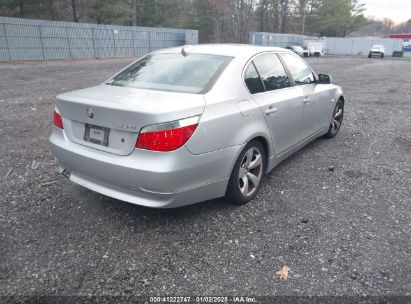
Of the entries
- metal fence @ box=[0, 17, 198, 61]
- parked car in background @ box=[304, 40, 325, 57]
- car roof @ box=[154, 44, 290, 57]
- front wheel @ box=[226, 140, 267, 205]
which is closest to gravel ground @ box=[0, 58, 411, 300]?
front wheel @ box=[226, 140, 267, 205]

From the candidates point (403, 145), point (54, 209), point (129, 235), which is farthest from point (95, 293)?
point (403, 145)

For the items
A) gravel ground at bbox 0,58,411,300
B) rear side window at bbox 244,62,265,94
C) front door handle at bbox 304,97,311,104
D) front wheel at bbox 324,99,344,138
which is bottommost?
gravel ground at bbox 0,58,411,300

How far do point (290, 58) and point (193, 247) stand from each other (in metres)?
3.00

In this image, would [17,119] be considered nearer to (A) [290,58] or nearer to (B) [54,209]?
(B) [54,209]

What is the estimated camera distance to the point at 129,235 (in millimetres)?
3082

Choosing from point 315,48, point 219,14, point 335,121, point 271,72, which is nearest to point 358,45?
point 315,48

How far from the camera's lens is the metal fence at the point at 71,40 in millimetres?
22656

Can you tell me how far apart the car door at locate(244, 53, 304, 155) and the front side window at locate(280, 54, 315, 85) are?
0.18 m

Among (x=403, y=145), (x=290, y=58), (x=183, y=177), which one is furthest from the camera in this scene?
(x=403, y=145)

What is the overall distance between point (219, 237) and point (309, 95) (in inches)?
99.6

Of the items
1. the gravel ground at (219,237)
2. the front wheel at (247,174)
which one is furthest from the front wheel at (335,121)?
the front wheel at (247,174)

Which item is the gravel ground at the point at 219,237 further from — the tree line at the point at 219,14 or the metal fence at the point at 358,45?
the metal fence at the point at 358,45

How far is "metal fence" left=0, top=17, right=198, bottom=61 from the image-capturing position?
74.3 ft

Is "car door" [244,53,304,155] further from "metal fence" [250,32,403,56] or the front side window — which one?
"metal fence" [250,32,403,56]
